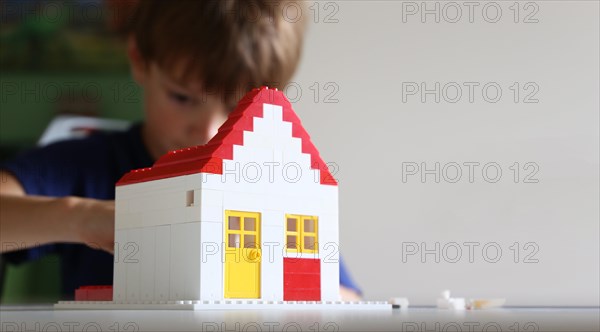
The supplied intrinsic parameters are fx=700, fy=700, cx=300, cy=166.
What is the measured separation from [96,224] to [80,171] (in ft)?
2.60

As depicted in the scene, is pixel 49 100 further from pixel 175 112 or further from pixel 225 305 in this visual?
pixel 225 305

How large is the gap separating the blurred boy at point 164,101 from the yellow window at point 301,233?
507mm

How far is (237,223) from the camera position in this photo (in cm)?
93

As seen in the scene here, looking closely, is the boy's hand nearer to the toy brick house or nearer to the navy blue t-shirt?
the toy brick house

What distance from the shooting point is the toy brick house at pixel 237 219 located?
34.7 inches

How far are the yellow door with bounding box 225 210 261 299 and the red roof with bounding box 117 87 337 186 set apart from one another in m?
0.07

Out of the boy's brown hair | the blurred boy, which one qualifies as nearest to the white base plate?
the blurred boy

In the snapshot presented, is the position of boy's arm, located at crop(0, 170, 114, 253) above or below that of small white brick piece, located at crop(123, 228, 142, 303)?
above

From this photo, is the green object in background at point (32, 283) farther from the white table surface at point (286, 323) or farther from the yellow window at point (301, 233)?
the white table surface at point (286, 323)

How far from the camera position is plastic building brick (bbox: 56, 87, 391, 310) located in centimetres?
88

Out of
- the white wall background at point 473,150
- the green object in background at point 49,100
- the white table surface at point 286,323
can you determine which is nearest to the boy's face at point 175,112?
the white wall background at point 473,150

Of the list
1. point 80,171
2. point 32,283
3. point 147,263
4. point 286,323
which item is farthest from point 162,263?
point 32,283

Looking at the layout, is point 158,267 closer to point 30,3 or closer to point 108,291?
point 108,291

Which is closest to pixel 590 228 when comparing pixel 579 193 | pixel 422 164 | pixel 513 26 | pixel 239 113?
pixel 579 193
